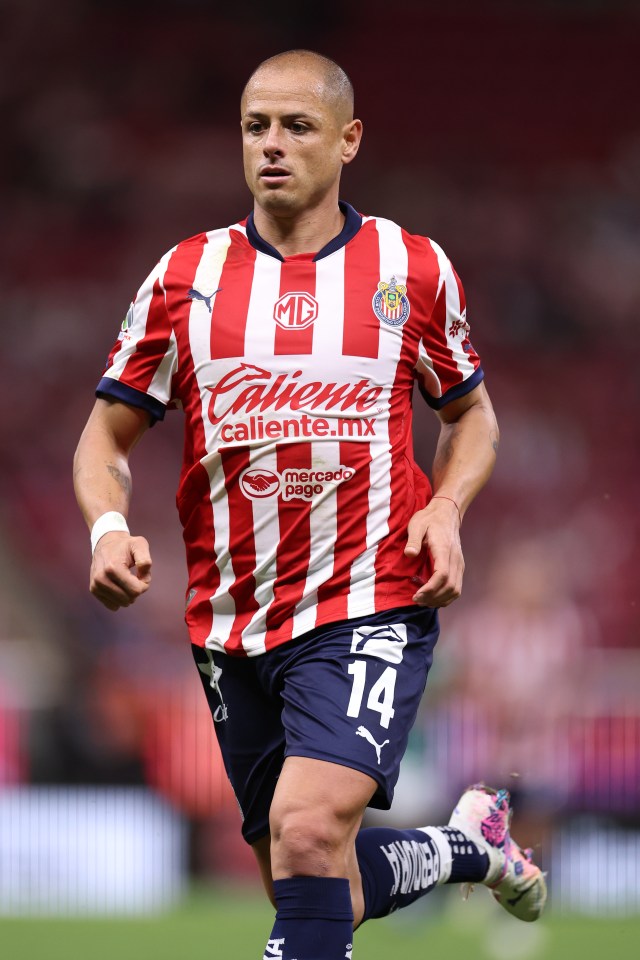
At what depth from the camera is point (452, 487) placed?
3.50 m

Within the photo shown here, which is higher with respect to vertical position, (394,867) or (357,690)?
(357,690)

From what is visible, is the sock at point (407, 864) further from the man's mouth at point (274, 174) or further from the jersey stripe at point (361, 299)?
the man's mouth at point (274, 174)

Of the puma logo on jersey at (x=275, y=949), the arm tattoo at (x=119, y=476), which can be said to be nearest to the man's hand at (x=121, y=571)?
the arm tattoo at (x=119, y=476)

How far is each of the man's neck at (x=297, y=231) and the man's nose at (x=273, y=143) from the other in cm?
15

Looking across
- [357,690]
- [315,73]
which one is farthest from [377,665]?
[315,73]

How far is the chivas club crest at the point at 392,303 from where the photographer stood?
3412 millimetres

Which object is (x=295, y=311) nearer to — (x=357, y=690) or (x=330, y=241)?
(x=330, y=241)

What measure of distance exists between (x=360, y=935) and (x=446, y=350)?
12.5 ft

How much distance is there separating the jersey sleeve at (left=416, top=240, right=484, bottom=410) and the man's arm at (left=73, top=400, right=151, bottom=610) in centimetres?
66

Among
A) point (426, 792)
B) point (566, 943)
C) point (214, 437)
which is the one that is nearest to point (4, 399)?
point (426, 792)

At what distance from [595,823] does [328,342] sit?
15.7 feet

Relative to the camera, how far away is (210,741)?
755cm

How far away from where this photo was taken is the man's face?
340cm

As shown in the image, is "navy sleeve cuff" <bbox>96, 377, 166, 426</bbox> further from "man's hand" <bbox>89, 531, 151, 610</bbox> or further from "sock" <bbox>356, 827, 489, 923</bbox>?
"sock" <bbox>356, 827, 489, 923</bbox>
